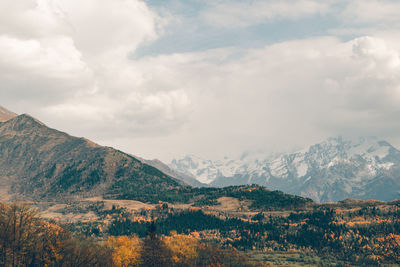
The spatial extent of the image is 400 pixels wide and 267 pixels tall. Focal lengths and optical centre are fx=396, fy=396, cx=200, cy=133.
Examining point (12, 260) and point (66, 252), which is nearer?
point (12, 260)

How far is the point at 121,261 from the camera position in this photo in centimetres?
16462

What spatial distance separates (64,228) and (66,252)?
12851 mm

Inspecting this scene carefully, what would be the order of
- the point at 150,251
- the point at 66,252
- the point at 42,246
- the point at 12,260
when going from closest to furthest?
the point at 12,260, the point at 42,246, the point at 66,252, the point at 150,251

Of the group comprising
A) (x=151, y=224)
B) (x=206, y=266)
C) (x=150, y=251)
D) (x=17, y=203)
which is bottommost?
(x=206, y=266)

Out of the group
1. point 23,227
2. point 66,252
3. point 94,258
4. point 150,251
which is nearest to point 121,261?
point 150,251

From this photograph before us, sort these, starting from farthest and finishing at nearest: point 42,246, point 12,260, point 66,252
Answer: point 66,252, point 42,246, point 12,260

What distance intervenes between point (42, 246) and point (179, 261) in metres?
96.2

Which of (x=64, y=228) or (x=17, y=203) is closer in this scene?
(x=17, y=203)

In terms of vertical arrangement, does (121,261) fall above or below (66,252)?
below

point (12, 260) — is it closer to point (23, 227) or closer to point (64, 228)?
point (23, 227)

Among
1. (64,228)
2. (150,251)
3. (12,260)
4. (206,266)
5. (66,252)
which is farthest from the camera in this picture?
(206,266)

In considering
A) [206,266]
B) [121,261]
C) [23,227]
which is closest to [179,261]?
[206,266]

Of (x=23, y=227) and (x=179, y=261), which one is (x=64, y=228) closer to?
(x=23, y=227)

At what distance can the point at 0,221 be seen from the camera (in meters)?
96.5
